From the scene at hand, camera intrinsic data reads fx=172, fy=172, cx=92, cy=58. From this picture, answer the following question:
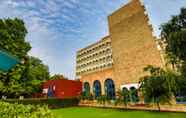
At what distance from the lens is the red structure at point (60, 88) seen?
31.6m

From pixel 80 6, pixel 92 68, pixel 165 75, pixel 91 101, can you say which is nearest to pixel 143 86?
pixel 165 75

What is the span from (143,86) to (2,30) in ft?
62.6

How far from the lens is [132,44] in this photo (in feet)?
90.0

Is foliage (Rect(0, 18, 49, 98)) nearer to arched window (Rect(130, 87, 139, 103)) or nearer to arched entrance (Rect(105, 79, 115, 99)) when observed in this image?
arched entrance (Rect(105, 79, 115, 99))

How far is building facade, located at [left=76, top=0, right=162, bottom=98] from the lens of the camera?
25339 mm

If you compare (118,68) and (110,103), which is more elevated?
(118,68)

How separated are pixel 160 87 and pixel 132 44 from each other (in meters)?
12.3

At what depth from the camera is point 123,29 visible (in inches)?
1161

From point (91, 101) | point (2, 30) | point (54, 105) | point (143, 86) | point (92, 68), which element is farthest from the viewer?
point (92, 68)

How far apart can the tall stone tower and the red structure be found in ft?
30.6

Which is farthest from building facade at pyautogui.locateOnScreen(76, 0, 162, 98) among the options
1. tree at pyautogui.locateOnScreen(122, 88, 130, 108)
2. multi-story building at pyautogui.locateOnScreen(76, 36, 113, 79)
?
multi-story building at pyautogui.locateOnScreen(76, 36, 113, 79)

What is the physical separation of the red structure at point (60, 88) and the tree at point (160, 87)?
1829 centimetres

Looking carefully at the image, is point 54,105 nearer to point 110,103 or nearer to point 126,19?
point 110,103

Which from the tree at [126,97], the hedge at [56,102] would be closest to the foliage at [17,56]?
the hedge at [56,102]
